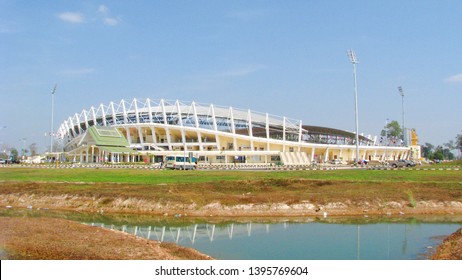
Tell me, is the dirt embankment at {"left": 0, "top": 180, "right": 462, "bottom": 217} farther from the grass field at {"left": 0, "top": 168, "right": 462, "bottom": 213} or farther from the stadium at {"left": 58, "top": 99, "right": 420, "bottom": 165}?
the stadium at {"left": 58, "top": 99, "right": 420, "bottom": 165}

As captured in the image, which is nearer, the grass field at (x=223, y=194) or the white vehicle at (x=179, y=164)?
the grass field at (x=223, y=194)

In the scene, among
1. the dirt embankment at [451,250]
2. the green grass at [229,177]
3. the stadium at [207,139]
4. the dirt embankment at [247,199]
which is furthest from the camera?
the stadium at [207,139]

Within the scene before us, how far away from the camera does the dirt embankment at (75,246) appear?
13.6 metres

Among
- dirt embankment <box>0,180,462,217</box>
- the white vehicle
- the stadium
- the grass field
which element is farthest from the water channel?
the stadium

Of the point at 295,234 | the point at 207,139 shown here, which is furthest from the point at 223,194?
the point at 207,139

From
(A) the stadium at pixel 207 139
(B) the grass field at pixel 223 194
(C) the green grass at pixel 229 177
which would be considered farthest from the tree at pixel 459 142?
(B) the grass field at pixel 223 194

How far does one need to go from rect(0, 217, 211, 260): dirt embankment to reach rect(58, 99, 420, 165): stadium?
79.5 metres

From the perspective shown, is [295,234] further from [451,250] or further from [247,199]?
[247,199]

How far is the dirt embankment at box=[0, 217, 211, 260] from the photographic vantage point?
13562 mm

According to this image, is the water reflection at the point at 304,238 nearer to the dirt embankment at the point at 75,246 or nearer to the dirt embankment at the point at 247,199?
the dirt embankment at the point at 75,246

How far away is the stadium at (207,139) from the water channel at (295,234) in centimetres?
7019

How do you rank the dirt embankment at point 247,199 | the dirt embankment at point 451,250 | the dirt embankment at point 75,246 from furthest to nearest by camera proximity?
1. the dirt embankment at point 247,199
2. the dirt embankment at point 451,250
3. the dirt embankment at point 75,246

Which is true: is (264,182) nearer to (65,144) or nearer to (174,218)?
(174,218)

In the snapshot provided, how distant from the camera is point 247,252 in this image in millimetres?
17453
